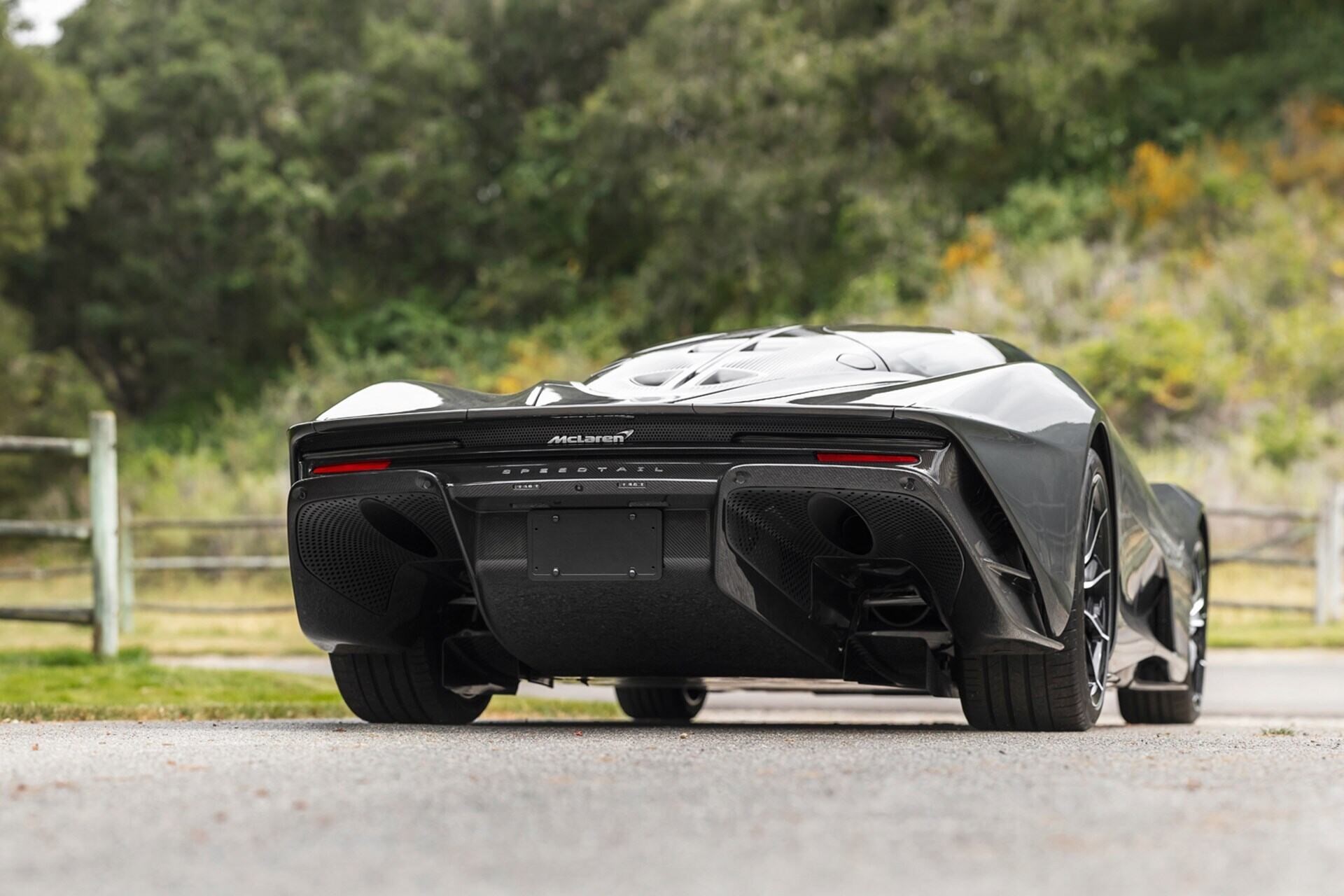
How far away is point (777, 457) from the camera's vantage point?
483 centimetres

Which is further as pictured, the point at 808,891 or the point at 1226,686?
the point at 1226,686

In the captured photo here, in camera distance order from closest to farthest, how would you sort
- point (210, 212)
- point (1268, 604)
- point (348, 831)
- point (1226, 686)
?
point (348, 831) < point (1226, 686) < point (1268, 604) < point (210, 212)

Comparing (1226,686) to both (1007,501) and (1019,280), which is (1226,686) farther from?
(1019,280)

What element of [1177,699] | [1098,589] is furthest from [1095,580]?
[1177,699]

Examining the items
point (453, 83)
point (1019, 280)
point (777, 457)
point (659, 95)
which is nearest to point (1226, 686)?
point (777, 457)

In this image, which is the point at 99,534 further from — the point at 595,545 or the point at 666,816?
the point at 666,816

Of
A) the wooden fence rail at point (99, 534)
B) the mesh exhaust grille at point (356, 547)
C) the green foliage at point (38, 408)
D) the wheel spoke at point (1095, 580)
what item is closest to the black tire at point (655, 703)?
the mesh exhaust grille at point (356, 547)

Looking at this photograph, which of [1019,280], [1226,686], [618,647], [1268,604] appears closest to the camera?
[618,647]

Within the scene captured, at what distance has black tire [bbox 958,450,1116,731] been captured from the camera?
17.4 ft

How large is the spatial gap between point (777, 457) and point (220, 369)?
3431 cm

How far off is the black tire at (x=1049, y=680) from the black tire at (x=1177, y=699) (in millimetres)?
2056

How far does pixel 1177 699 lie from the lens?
7.47 m

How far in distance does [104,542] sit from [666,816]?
25.7ft

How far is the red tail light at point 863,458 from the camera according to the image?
4742mm
